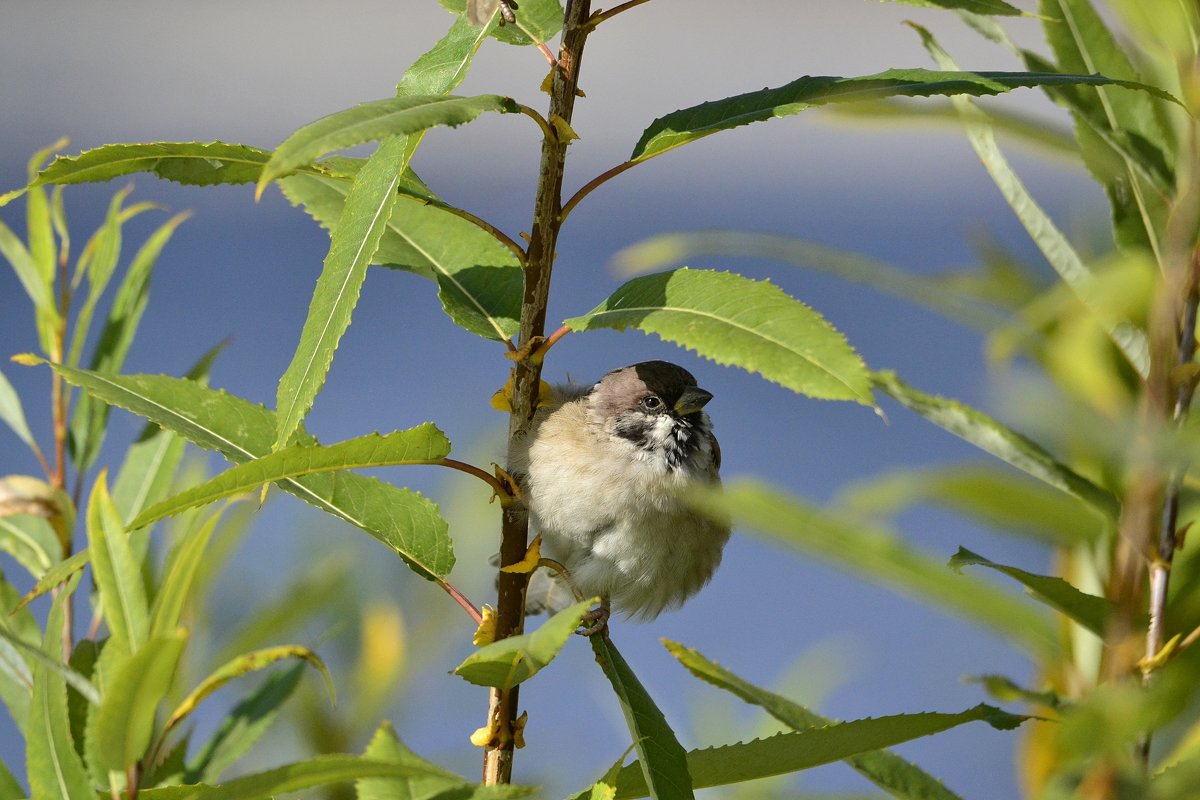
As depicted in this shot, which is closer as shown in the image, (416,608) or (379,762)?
(379,762)

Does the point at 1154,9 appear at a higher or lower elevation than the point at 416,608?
higher

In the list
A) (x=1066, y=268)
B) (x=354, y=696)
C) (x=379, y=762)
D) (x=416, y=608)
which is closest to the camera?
(x=379, y=762)

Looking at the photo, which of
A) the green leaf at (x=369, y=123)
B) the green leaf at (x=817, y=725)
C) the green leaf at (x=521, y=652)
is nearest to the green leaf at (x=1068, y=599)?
the green leaf at (x=817, y=725)

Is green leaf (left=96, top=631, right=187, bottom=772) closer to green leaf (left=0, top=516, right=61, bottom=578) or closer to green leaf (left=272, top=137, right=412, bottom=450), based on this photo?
green leaf (left=272, top=137, right=412, bottom=450)

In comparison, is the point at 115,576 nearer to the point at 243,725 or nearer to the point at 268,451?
the point at 268,451

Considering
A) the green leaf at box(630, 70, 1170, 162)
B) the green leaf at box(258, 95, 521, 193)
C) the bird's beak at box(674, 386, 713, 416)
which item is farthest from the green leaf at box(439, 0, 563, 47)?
the bird's beak at box(674, 386, 713, 416)

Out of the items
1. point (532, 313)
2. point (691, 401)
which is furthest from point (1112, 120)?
point (691, 401)

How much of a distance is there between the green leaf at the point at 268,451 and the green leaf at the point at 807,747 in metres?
0.32

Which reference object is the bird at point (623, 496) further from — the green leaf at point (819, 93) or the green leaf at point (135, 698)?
the green leaf at point (135, 698)

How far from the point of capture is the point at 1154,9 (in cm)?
112

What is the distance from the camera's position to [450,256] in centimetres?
151

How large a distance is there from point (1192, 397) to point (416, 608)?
1169 mm

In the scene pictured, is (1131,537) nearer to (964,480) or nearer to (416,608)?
(964,480)

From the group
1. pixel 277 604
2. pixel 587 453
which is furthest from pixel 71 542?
pixel 587 453
